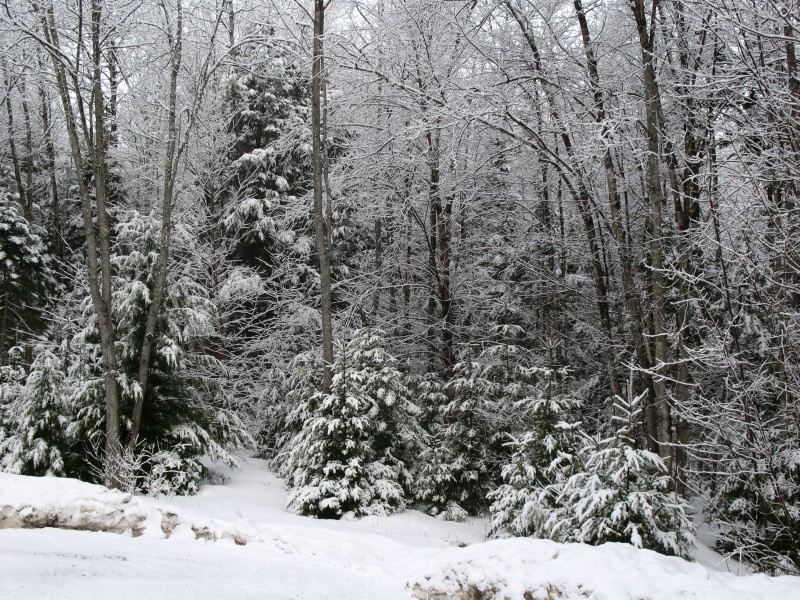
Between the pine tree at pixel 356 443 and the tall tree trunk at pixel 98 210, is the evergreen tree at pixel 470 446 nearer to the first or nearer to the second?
the pine tree at pixel 356 443

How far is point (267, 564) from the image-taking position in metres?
5.00

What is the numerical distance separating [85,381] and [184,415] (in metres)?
1.81

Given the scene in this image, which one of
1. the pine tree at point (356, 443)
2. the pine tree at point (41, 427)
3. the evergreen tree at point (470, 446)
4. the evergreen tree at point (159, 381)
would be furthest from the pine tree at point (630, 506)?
the pine tree at point (41, 427)

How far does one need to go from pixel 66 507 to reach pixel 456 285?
29.6 ft

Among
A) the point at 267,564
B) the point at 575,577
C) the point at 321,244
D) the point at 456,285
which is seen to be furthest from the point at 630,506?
the point at 456,285

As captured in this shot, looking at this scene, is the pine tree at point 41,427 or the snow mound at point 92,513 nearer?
the snow mound at point 92,513

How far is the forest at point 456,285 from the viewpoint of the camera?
6.32 metres

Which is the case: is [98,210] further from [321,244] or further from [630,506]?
[630,506]

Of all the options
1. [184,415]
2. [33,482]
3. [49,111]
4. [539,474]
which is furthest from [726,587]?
[49,111]

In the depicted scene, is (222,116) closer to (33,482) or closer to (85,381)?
(85,381)

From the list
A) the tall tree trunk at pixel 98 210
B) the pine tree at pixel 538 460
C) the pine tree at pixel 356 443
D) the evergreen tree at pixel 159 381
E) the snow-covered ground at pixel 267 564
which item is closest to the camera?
the snow-covered ground at pixel 267 564

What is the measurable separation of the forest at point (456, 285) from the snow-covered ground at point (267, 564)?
4.46 feet

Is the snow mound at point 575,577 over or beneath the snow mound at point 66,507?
beneath

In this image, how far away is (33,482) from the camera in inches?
224
